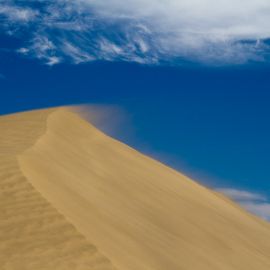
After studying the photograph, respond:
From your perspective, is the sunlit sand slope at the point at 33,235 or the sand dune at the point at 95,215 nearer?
the sunlit sand slope at the point at 33,235

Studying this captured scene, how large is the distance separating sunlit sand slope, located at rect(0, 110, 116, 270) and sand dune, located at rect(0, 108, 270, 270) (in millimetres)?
14

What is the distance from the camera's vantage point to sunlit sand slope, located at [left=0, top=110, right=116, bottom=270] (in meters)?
9.05

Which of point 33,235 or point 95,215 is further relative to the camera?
point 95,215

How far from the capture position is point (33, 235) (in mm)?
9758

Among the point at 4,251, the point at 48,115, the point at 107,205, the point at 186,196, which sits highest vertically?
the point at 4,251

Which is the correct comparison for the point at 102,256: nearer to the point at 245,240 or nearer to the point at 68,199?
the point at 68,199

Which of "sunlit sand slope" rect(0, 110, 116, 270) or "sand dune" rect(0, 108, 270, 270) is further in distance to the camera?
"sand dune" rect(0, 108, 270, 270)

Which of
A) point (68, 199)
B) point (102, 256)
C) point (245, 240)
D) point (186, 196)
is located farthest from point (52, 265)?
point (186, 196)

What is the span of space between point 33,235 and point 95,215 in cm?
172

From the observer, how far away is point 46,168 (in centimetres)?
1275

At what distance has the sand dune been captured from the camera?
31.2ft

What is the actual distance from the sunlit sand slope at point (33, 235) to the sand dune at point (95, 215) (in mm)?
14

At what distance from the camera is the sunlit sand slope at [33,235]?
9.05 metres

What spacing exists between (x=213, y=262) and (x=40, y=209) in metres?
3.57
